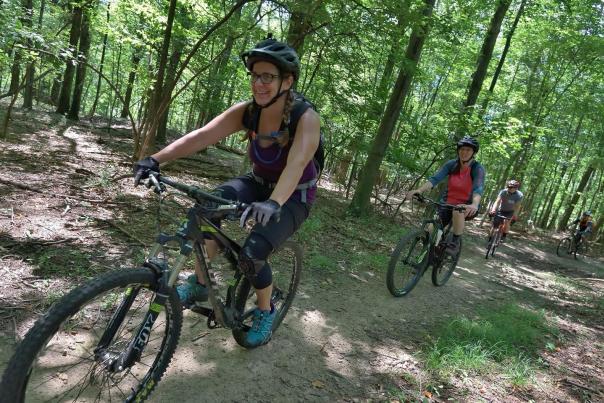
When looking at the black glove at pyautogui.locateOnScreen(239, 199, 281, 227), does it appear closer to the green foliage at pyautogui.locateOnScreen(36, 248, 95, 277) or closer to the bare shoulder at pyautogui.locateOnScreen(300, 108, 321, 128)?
the bare shoulder at pyautogui.locateOnScreen(300, 108, 321, 128)

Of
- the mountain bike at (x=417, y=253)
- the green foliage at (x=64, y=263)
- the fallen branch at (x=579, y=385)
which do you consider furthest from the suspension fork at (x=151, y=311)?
the fallen branch at (x=579, y=385)

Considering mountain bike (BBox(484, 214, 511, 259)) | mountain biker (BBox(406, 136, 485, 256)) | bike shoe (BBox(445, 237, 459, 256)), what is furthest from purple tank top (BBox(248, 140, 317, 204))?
mountain bike (BBox(484, 214, 511, 259))

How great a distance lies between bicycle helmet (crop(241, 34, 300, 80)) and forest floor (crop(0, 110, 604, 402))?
2.52m

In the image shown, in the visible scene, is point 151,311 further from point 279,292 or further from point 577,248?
point 577,248

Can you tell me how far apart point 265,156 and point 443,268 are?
17.4ft

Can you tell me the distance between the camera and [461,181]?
22.5 ft

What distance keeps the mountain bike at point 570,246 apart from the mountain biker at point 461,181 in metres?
11.6

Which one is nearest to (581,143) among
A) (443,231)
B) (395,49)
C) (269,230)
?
(395,49)

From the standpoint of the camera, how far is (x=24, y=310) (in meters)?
3.72

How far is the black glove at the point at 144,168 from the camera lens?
2740mm

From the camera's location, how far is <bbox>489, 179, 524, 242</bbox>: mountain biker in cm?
1170

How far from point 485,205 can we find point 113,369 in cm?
3383

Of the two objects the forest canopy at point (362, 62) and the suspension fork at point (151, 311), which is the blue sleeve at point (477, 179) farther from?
the suspension fork at point (151, 311)

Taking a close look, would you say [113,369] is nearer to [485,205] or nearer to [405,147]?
[405,147]
